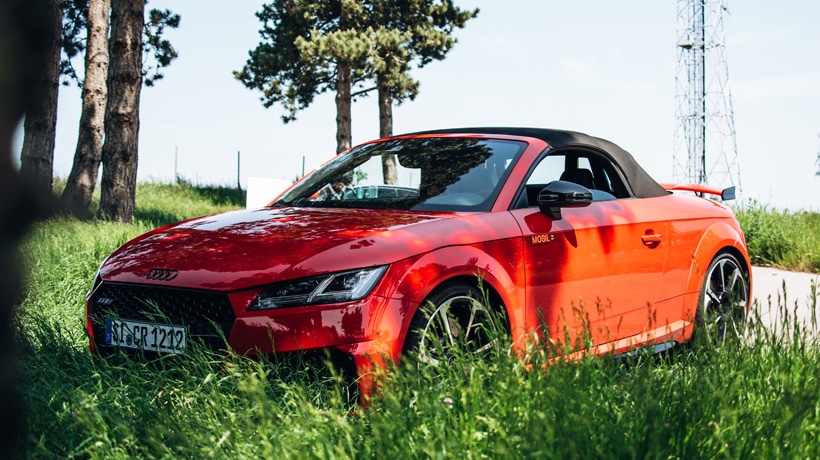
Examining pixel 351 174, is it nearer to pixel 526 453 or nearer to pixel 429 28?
pixel 526 453

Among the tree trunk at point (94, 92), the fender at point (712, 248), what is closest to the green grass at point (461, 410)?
the fender at point (712, 248)

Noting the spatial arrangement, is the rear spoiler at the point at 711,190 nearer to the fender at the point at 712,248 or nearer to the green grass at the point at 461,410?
the fender at the point at 712,248

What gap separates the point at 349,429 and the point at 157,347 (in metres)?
1.62

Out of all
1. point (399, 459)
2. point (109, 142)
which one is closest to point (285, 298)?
point (399, 459)

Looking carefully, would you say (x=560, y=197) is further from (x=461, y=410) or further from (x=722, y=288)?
(x=722, y=288)

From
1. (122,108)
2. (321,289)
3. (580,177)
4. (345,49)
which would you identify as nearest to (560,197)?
(580,177)

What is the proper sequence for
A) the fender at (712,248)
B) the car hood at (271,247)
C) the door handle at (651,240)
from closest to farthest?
the car hood at (271,247)
the door handle at (651,240)
the fender at (712,248)

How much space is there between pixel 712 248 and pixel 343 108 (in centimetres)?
2284

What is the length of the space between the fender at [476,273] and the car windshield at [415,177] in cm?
34

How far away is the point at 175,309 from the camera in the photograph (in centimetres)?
385

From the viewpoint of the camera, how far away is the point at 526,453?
2484 millimetres

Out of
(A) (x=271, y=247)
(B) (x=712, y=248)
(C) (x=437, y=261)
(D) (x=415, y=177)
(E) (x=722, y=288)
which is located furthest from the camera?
(E) (x=722, y=288)

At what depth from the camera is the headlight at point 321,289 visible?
11.7ft

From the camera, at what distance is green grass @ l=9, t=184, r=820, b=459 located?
252 centimetres
